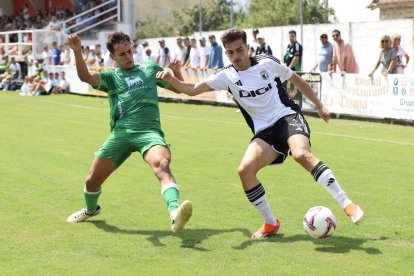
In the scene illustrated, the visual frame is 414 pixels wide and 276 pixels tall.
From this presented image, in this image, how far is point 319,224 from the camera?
6.25m

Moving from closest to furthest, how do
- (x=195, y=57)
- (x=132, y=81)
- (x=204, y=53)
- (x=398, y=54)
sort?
(x=132, y=81) < (x=398, y=54) < (x=204, y=53) < (x=195, y=57)

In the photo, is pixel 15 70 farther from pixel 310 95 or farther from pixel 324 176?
pixel 324 176

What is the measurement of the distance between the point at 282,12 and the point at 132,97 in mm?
37213

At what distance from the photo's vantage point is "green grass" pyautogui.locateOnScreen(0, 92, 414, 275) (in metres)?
5.70

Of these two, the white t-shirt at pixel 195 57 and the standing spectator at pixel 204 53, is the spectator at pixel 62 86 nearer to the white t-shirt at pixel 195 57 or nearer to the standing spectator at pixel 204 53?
the white t-shirt at pixel 195 57

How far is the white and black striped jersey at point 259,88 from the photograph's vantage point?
6.68m

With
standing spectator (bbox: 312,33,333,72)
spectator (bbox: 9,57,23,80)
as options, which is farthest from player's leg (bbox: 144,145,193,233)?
Answer: spectator (bbox: 9,57,23,80)

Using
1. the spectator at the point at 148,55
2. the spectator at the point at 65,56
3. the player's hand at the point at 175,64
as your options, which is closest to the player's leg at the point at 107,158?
the player's hand at the point at 175,64

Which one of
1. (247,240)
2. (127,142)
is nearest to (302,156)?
(247,240)

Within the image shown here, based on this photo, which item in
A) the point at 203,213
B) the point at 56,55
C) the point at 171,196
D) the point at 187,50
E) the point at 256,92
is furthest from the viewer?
the point at 56,55

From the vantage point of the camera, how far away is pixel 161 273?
215 inches

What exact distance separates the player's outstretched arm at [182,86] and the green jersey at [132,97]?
28 cm

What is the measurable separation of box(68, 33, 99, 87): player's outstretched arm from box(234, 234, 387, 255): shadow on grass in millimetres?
2157

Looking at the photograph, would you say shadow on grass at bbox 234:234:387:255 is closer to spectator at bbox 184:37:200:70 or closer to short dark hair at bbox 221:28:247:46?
short dark hair at bbox 221:28:247:46
